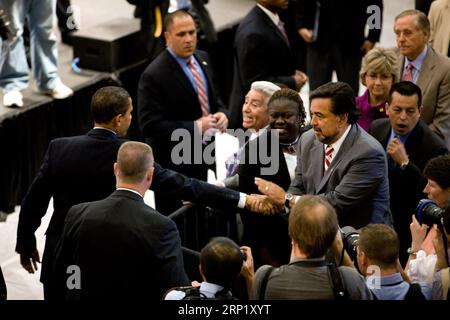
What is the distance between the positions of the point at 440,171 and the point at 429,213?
0.97ft

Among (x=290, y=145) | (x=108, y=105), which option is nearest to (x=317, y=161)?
(x=290, y=145)

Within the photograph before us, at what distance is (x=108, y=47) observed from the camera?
8.33 meters

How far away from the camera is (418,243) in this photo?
4660 mm

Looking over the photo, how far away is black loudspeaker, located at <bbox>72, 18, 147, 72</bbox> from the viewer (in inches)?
329

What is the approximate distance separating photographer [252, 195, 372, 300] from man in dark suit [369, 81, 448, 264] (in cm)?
171

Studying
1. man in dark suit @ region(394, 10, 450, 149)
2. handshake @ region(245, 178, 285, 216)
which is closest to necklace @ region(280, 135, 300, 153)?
handshake @ region(245, 178, 285, 216)

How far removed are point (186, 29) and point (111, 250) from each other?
8.41 feet

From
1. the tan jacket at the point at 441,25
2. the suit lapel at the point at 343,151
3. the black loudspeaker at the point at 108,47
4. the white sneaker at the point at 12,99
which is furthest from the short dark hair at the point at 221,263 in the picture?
the black loudspeaker at the point at 108,47

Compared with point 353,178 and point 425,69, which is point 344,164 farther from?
point 425,69

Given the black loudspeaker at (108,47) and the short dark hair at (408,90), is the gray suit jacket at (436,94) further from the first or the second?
the black loudspeaker at (108,47)

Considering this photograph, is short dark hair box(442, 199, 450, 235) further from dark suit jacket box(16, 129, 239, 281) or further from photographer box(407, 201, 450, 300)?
dark suit jacket box(16, 129, 239, 281)

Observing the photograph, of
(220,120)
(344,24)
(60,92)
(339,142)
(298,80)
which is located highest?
(339,142)

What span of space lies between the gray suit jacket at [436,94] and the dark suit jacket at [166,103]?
1.56 m

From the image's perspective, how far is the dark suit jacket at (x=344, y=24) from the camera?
812 centimetres
